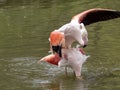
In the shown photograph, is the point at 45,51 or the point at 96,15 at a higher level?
the point at 96,15

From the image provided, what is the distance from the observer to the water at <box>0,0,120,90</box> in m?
8.51

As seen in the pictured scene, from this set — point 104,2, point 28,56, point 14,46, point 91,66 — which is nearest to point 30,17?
point 104,2

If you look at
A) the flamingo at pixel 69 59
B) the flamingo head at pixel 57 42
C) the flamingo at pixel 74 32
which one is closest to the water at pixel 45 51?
the flamingo at pixel 69 59

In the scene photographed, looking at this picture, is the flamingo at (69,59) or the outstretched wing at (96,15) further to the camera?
the outstretched wing at (96,15)

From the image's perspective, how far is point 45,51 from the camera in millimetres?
10961

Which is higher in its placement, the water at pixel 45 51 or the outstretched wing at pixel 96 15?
the outstretched wing at pixel 96 15

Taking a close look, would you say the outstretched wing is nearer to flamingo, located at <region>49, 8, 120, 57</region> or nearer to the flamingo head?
flamingo, located at <region>49, 8, 120, 57</region>

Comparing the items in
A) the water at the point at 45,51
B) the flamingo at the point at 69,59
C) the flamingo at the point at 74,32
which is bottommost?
the water at the point at 45,51

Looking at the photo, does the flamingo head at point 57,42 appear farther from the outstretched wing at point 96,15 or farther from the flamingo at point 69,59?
the outstretched wing at point 96,15

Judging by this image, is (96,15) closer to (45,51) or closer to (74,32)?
(74,32)

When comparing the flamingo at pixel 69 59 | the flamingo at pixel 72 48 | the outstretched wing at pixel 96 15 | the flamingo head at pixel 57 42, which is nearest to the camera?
the flamingo head at pixel 57 42

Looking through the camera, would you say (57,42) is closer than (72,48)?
Yes

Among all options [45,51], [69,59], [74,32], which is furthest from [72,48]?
[45,51]

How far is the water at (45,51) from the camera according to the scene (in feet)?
27.9
